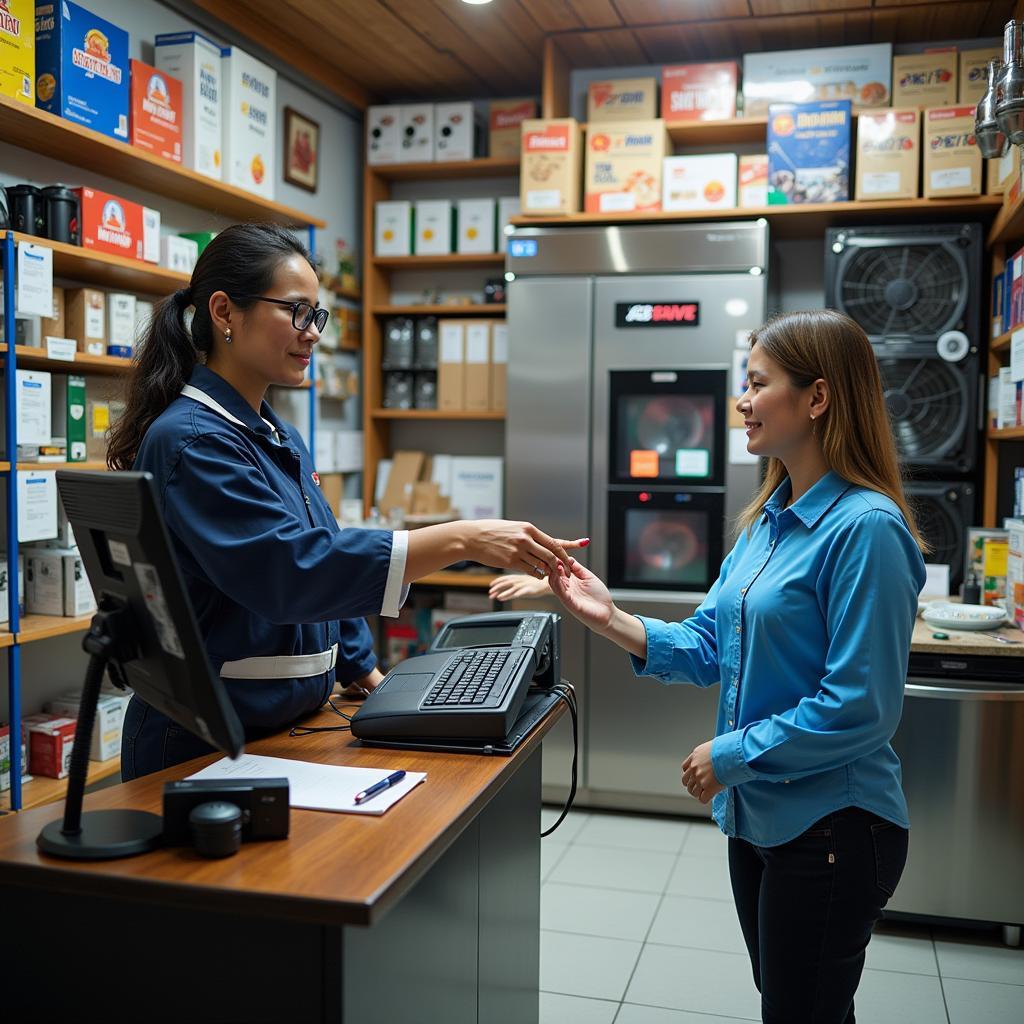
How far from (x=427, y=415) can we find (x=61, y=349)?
2080mm

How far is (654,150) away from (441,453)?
1748mm

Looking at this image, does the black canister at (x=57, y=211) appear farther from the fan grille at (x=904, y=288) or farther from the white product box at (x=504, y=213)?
the fan grille at (x=904, y=288)

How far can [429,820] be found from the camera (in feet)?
4.52

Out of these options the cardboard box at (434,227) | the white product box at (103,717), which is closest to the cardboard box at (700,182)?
the cardboard box at (434,227)

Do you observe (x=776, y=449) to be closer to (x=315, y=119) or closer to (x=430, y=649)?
(x=430, y=649)

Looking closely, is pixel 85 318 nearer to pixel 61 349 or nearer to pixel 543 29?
pixel 61 349

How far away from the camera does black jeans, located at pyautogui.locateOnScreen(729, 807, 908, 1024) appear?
162 centimetres

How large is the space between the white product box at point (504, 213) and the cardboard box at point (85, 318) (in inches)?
79.5

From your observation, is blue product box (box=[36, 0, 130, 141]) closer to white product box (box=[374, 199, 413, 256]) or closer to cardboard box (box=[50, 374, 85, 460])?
cardboard box (box=[50, 374, 85, 460])

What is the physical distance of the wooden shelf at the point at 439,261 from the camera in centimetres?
464

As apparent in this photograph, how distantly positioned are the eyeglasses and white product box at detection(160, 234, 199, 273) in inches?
64.3

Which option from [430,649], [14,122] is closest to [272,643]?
[430,649]

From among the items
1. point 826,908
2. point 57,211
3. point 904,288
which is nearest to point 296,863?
point 826,908

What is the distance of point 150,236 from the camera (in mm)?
3229
